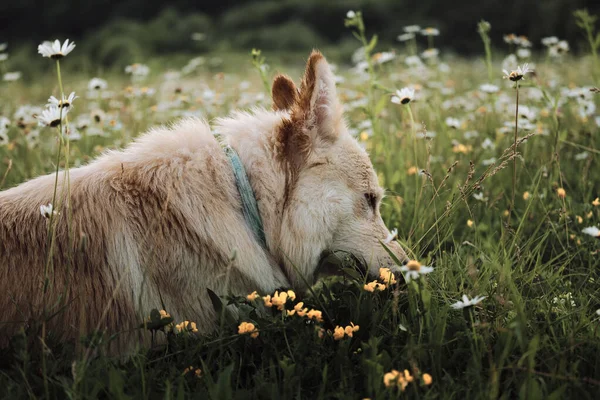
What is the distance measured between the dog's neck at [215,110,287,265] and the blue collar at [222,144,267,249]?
0.02m

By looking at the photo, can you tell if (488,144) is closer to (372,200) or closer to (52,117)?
(372,200)

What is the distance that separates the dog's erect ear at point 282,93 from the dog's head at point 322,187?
24 centimetres

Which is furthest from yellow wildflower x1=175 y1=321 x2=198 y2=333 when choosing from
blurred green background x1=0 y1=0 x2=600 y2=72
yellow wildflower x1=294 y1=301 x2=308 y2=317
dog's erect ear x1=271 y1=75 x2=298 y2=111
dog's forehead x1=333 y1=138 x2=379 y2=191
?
blurred green background x1=0 y1=0 x2=600 y2=72

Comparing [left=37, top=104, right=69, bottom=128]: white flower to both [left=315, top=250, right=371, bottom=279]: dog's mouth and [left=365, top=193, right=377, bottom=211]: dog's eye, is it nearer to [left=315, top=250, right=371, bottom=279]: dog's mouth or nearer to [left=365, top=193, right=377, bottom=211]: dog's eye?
[left=315, top=250, right=371, bottom=279]: dog's mouth

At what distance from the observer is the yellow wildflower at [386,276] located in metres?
2.41

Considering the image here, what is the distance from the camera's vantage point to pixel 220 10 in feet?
74.9

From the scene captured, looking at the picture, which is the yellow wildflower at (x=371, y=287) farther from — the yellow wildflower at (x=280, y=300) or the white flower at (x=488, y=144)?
the white flower at (x=488, y=144)

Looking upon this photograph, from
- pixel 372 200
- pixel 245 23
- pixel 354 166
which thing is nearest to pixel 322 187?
pixel 354 166

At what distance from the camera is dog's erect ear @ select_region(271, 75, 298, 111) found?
111 inches

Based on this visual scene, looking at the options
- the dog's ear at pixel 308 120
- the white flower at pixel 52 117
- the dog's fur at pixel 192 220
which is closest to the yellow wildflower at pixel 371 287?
the dog's fur at pixel 192 220

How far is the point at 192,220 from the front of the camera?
235cm

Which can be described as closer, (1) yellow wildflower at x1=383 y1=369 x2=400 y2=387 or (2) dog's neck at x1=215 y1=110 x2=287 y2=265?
(1) yellow wildflower at x1=383 y1=369 x2=400 y2=387

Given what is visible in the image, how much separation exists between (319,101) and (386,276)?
832 millimetres

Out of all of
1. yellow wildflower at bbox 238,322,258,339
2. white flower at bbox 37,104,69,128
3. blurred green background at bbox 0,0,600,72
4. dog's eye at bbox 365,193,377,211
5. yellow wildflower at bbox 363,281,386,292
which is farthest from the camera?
blurred green background at bbox 0,0,600,72
